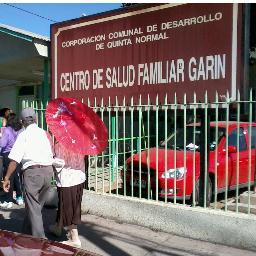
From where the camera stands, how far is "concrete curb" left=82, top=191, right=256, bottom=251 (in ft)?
16.2

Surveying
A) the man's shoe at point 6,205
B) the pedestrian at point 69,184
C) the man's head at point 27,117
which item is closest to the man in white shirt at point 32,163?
the man's head at point 27,117

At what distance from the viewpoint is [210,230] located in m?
5.15

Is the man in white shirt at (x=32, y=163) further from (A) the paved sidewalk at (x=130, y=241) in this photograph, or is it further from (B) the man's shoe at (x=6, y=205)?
(B) the man's shoe at (x=6, y=205)

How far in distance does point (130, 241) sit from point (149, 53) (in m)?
2.69

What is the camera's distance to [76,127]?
4.82 metres

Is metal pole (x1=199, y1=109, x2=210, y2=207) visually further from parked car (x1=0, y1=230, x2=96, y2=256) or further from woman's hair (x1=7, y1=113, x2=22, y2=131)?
woman's hair (x1=7, y1=113, x2=22, y2=131)

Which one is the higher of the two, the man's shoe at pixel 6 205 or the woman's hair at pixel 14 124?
the woman's hair at pixel 14 124

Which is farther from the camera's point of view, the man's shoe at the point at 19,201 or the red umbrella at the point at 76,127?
the man's shoe at the point at 19,201

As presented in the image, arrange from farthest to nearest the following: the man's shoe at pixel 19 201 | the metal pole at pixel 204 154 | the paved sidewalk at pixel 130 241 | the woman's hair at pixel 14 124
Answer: the woman's hair at pixel 14 124
the man's shoe at pixel 19 201
the metal pole at pixel 204 154
the paved sidewalk at pixel 130 241

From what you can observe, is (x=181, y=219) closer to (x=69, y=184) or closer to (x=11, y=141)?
(x=69, y=184)

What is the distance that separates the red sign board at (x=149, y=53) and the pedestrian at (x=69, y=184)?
5.81ft

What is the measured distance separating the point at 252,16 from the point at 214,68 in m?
0.82

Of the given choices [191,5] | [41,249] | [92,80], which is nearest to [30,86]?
[92,80]

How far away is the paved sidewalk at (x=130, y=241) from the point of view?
16.0 ft
